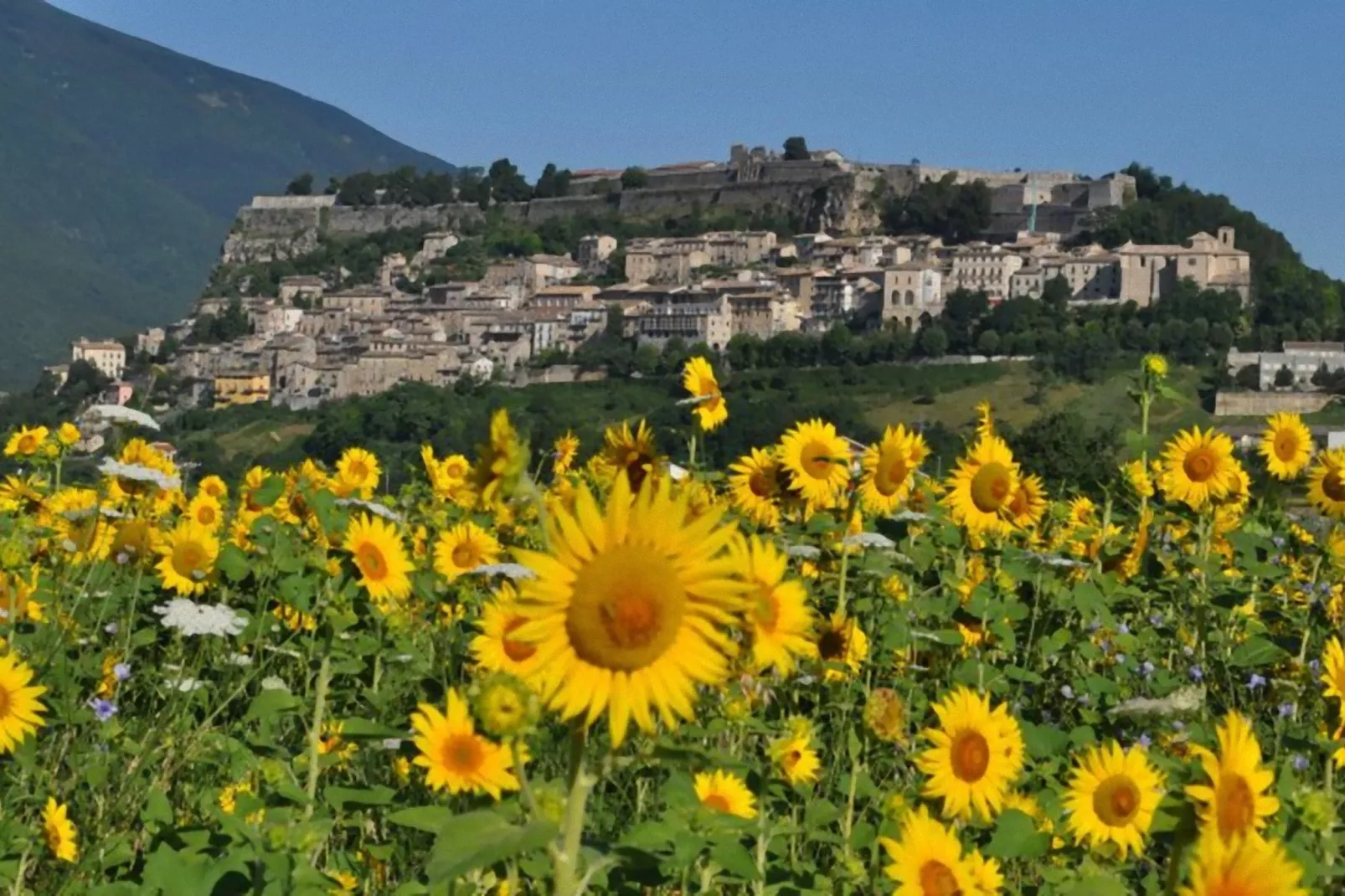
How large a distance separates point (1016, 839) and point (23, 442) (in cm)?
428

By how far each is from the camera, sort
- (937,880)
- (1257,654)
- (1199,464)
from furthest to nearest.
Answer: (1199,464)
(1257,654)
(937,880)

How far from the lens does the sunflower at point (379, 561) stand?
3.88 meters

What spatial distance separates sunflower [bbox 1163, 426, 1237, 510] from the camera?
4969mm

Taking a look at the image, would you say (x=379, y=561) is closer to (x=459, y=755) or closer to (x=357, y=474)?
(x=459, y=755)

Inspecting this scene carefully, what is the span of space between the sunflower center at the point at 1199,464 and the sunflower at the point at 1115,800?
2.25 meters

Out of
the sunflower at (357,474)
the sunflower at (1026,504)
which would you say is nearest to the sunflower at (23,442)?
the sunflower at (357,474)

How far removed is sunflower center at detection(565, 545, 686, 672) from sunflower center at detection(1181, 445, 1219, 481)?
336 cm

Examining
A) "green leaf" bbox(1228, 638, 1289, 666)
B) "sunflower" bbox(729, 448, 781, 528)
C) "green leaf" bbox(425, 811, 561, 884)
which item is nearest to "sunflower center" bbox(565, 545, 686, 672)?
"green leaf" bbox(425, 811, 561, 884)

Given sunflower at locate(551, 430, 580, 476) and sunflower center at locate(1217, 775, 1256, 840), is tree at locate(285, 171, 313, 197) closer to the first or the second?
sunflower at locate(551, 430, 580, 476)

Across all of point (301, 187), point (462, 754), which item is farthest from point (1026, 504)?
point (301, 187)

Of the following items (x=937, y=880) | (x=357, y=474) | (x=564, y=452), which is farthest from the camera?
(x=564, y=452)

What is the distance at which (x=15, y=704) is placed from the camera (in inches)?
119

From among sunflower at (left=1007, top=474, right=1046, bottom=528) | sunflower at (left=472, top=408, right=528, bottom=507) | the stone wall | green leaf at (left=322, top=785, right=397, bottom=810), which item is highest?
sunflower at (left=472, top=408, right=528, bottom=507)

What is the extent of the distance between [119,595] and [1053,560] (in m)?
1.99
